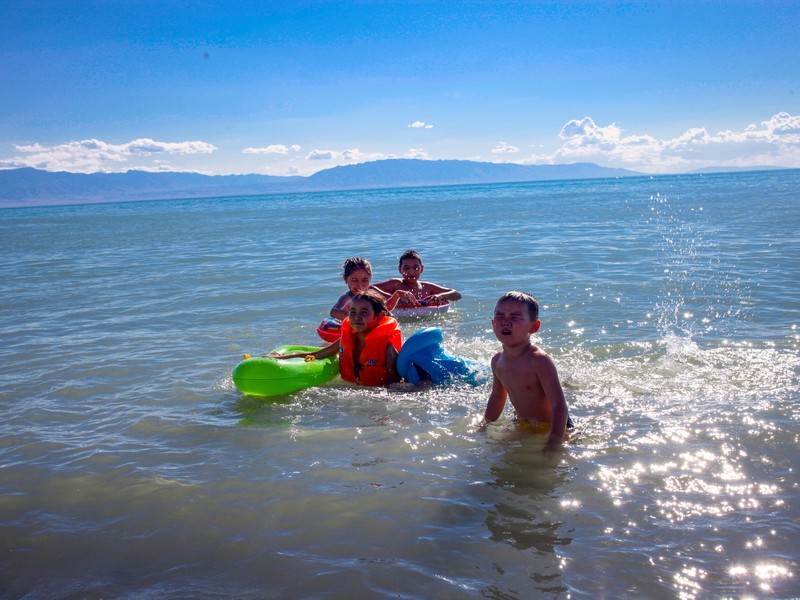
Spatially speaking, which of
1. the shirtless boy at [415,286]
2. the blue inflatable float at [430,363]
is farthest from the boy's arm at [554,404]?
the shirtless boy at [415,286]

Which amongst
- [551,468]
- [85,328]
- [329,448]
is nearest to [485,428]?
[551,468]

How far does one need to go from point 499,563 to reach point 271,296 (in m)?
8.49

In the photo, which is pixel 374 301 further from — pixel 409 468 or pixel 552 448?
pixel 552 448

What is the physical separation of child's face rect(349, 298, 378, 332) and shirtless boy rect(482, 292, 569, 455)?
1.49m

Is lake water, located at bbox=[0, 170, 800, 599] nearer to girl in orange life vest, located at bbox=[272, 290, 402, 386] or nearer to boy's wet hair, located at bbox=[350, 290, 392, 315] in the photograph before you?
girl in orange life vest, located at bbox=[272, 290, 402, 386]

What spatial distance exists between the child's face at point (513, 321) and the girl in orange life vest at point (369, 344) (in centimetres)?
170

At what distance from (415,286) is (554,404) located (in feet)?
17.0

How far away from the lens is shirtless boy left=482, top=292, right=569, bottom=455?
4098 mm

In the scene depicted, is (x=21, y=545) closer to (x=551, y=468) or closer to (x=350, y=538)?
(x=350, y=538)

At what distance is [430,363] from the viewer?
5.57 meters

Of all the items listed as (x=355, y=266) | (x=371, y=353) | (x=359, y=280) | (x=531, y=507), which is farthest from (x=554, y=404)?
(x=355, y=266)

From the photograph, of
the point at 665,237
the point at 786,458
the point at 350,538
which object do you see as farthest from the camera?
the point at 665,237

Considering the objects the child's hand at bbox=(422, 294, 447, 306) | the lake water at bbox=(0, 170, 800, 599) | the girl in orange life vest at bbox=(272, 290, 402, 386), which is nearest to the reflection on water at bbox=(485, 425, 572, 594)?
the lake water at bbox=(0, 170, 800, 599)

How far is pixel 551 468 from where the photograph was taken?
12.8 feet
